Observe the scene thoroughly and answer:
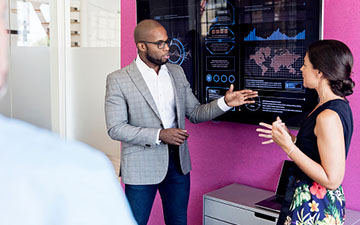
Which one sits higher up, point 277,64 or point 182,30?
point 182,30

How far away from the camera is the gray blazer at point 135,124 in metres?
2.56

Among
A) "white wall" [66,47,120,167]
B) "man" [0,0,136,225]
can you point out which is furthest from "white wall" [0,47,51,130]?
"man" [0,0,136,225]

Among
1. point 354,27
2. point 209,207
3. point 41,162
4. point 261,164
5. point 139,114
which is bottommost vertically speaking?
point 209,207

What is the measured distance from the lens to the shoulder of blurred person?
1.06ft

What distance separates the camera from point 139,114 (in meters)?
2.62

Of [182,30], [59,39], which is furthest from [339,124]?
[59,39]

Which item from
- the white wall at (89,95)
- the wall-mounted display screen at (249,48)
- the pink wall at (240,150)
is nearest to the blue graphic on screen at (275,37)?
the wall-mounted display screen at (249,48)

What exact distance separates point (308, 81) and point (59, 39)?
3466 mm

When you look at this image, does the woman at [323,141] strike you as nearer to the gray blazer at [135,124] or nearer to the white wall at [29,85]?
the gray blazer at [135,124]

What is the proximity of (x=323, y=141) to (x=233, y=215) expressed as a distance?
1067mm

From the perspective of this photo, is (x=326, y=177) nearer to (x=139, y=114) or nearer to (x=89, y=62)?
(x=139, y=114)

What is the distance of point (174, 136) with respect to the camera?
2.46m

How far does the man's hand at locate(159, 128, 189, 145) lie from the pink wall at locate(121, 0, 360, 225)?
2.61ft

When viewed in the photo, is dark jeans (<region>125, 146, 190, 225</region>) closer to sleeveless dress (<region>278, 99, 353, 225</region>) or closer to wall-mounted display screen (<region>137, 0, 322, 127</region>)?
wall-mounted display screen (<region>137, 0, 322, 127</region>)
